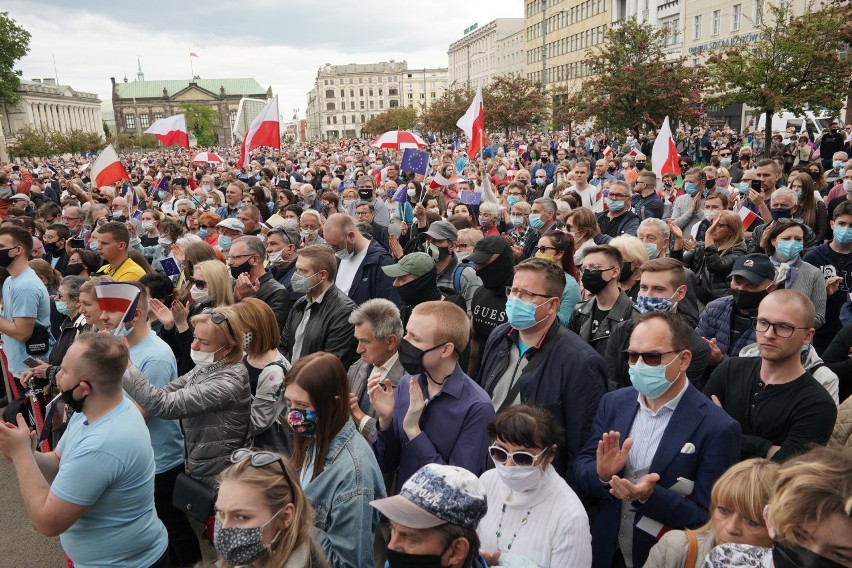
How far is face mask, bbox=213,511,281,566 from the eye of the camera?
97.3 inches

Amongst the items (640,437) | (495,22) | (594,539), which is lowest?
(594,539)

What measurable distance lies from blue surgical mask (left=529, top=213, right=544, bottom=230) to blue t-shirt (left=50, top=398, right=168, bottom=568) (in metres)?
5.60

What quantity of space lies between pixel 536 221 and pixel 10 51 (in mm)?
79536

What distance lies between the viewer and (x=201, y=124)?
347ft

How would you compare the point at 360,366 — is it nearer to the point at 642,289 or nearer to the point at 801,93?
the point at 642,289

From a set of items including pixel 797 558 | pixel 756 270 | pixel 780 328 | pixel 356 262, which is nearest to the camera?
pixel 797 558

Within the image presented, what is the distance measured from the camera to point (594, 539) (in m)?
3.29

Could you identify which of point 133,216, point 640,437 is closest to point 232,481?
point 640,437

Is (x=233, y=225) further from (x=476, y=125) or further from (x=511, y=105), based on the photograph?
(x=511, y=105)

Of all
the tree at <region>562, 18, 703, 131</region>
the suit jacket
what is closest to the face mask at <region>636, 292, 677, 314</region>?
the suit jacket

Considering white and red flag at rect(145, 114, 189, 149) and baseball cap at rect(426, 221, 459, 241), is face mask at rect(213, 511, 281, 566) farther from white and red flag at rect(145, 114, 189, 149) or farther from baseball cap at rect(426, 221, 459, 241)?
white and red flag at rect(145, 114, 189, 149)

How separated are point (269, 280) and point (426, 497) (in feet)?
14.4

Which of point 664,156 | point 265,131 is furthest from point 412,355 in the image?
point 265,131

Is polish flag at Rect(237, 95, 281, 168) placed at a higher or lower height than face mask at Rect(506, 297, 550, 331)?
higher
